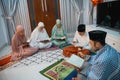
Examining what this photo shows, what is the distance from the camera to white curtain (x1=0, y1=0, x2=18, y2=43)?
12.9 feet

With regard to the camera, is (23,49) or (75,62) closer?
(75,62)

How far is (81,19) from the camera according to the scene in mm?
4469

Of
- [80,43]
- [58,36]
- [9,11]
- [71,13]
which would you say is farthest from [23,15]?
[80,43]

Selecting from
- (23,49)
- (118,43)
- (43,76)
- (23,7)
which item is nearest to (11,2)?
(23,7)

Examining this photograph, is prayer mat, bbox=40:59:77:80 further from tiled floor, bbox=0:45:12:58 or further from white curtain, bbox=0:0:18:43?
white curtain, bbox=0:0:18:43

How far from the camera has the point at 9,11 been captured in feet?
13.1

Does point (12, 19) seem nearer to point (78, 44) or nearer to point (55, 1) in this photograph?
point (55, 1)

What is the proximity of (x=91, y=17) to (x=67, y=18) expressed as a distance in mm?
852

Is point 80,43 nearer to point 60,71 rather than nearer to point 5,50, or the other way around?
point 60,71

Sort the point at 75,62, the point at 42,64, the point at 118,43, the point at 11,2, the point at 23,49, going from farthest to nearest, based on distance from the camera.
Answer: the point at 11,2 < the point at 23,49 < the point at 118,43 < the point at 42,64 < the point at 75,62

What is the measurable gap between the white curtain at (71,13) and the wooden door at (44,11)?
8.6 inches

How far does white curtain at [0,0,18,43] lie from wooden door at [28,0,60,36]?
1.69 ft

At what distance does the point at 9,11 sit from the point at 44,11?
45.5 inches

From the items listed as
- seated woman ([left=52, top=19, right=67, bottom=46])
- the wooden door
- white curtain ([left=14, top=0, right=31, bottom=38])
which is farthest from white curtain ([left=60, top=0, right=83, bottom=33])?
white curtain ([left=14, top=0, right=31, bottom=38])
